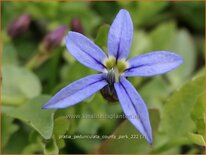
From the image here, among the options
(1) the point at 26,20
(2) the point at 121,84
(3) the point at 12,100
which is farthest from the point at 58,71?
(2) the point at 121,84

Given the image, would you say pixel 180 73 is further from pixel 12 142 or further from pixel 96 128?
pixel 12 142

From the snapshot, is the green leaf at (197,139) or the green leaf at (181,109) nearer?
the green leaf at (197,139)

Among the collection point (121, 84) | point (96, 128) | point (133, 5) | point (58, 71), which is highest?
point (121, 84)

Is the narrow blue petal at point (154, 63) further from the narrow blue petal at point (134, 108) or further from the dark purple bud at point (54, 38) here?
the dark purple bud at point (54, 38)

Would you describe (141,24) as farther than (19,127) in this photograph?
Yes

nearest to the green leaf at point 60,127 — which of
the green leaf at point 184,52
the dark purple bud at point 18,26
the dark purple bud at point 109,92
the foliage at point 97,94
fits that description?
the foliage at point 97,94

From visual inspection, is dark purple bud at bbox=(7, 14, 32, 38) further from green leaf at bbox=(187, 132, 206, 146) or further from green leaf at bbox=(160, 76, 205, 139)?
green leaf at bbox=(187, 132, 206, 146)
